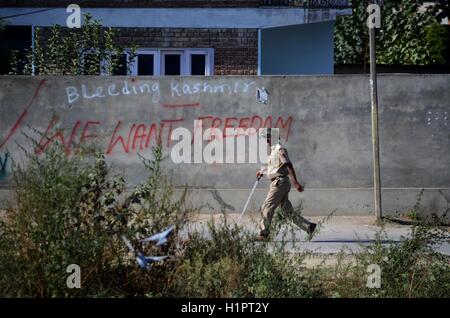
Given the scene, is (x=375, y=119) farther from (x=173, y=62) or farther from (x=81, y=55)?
(x=173, y=62)

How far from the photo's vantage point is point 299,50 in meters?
18.0

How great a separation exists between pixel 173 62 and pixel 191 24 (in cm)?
101

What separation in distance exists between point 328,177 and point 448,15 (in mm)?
14011

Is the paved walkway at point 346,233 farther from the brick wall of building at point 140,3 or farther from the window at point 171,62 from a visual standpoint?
the brick wall of building at point 140,3

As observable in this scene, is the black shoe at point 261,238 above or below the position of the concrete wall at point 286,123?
below

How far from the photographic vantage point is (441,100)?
13.0m

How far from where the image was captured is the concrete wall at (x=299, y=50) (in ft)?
57.5

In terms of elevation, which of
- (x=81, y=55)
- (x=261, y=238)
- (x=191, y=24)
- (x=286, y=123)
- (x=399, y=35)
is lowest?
(x=261, y=238)

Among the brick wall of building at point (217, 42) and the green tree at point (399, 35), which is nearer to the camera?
the brick wall of building at point (217, 42)

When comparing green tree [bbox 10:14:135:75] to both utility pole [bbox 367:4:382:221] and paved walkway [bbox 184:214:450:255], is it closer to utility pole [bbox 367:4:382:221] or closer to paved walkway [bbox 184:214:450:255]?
paved walkway [bbox 184:214:450:255]

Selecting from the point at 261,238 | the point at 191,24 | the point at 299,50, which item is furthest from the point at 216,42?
the point at 261,238

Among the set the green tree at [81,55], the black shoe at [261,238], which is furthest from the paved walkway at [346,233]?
the green tree at [81,55]

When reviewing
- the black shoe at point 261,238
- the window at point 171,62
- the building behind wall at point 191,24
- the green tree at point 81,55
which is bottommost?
the black shoe at point 261,238

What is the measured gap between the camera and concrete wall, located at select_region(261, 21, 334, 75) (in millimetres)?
17516
